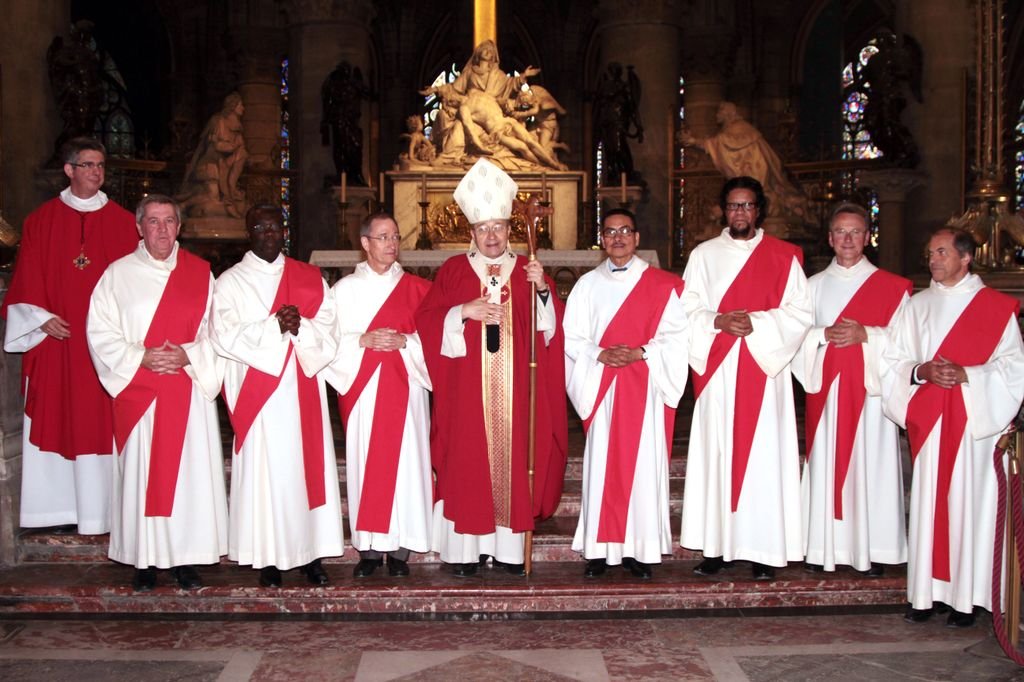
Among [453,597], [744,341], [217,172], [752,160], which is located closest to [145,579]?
[453,597]

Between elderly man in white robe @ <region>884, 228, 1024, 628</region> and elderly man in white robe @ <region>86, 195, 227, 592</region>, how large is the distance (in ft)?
10.4

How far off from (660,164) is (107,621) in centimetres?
1142

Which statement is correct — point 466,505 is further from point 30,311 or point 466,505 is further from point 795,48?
point 795,48

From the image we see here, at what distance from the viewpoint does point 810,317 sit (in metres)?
5.71

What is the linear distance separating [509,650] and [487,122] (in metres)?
6.89

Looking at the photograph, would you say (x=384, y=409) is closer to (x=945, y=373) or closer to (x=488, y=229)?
(x=488, y=229)

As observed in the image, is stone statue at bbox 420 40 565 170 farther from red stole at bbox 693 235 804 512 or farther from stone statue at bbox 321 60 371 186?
red stole at bbox 693 235 804 512

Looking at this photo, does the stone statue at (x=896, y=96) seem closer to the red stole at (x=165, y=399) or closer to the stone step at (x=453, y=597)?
the stone step at (x=453, y=597)

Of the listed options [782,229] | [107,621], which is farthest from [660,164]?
[107,621]

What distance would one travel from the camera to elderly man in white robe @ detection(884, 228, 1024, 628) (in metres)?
5.18

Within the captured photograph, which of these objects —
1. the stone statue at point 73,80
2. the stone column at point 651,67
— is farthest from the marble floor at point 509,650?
the stone column at point 651,67

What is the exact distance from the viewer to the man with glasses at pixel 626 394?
564 centimetres

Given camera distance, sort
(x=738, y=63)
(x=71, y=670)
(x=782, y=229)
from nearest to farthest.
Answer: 1. (x=71, y=670)
2. (x=782, y=229)
3. (x=738, y=63)

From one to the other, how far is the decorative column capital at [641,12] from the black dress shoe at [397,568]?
38.3 feet
